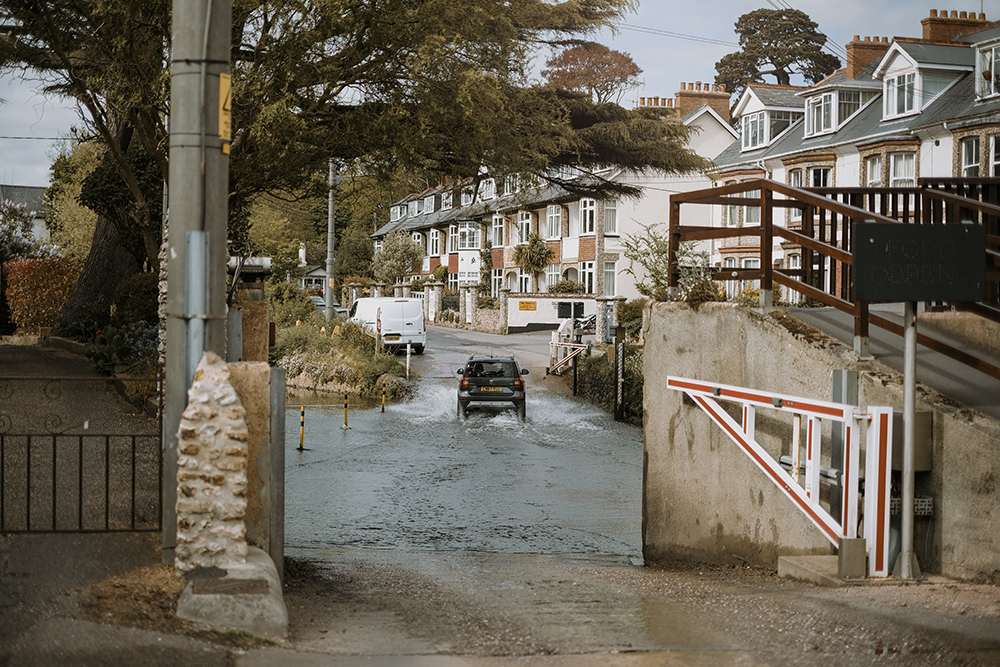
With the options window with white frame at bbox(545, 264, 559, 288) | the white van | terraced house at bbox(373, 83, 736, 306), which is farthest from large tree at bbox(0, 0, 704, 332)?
window with white frame at bbox(545, 264, 559, 288)

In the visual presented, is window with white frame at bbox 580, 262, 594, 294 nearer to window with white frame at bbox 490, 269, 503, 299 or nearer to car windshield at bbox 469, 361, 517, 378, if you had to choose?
window with white frame at bbox 490, 269, 503, 299

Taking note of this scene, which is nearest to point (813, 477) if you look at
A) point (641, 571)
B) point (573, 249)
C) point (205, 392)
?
point (641, 571)

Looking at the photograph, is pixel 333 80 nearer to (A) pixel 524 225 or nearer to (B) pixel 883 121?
(B) pixel 883 121

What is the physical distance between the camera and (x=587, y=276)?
48.7 metres

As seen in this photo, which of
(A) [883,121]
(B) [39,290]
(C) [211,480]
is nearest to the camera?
(C) [211,480]

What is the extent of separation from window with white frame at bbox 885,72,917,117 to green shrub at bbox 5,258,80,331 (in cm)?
2904

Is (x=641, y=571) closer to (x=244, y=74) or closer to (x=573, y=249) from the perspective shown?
(x=244, y=74)

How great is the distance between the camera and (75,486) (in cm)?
913

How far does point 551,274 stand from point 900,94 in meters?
21.4

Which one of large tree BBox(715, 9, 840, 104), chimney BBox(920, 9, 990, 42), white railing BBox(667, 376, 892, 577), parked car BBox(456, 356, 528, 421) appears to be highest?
large tree BBox(715, 9, 840, 104)

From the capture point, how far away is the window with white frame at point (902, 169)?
34531 millimetres

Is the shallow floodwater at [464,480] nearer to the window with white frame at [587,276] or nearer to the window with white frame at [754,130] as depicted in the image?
the window with white frame at [587,276]

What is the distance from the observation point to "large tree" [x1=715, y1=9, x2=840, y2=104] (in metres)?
59.6

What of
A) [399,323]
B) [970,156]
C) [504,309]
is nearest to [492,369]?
[399,323]
